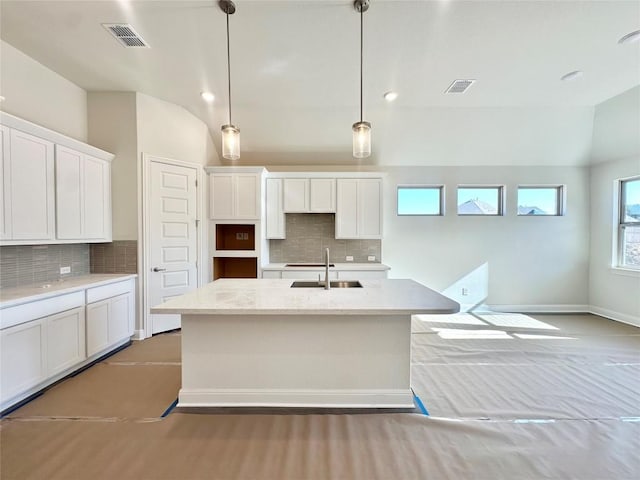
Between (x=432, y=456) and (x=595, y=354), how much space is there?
2826 millimetres

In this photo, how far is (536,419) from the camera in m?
2.10

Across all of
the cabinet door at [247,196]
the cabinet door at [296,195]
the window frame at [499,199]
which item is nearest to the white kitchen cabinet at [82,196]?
the cabinet door at [247,196]

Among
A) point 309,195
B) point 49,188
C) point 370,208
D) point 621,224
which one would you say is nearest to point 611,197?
point 621,224

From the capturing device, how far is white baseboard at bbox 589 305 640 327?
4.22 metres

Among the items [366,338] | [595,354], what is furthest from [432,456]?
[595,354]

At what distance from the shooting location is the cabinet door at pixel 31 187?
7.98 ft

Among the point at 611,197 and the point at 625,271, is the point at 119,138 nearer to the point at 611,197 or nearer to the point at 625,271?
the point at 611,197

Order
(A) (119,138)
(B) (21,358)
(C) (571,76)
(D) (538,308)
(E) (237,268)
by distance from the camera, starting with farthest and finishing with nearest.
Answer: (D) (538,308) → (E) (237,268) → (A) (119,138) → (C) (571,76) → (B) (21,358)

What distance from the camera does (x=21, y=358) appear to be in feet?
7.17

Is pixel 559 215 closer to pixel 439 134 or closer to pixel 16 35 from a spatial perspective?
pixel 439 134

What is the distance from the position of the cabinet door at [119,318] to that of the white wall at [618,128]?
6734mm

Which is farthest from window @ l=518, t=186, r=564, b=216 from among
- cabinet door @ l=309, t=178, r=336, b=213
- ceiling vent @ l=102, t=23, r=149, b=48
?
ceiling vent @ l=102, t=23, r=149, b=48

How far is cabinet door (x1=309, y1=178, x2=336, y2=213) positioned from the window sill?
14.8 ft

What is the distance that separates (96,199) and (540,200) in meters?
6.74
